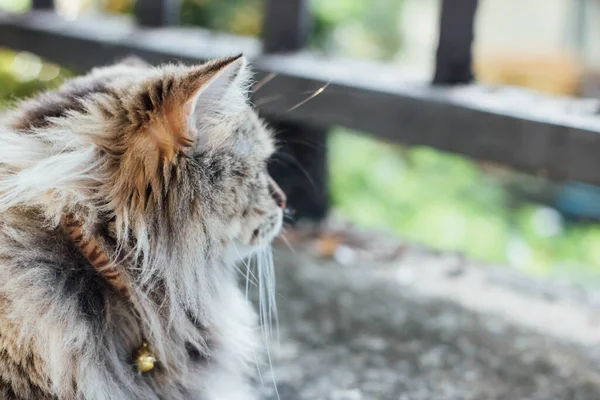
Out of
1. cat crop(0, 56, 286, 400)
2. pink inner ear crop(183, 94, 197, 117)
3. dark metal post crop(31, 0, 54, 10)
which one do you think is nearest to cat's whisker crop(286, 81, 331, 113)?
cat crop(0, 56, 286, 400)

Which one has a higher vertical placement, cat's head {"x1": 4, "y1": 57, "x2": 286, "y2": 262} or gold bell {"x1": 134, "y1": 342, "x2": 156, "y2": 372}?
cat's head {"x1": 4, "y1": 57, "x2": 286, "y2": 262}

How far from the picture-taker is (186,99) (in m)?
1.18

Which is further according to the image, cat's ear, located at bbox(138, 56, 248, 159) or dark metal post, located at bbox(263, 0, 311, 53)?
dark metal post, located at bbox(263, 0, 311, 53)

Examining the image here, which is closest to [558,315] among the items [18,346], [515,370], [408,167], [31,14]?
[515,370]

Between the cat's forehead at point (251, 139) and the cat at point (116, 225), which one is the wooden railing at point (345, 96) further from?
→ the cat at point (116, 225)

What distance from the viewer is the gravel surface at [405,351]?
5.76ft

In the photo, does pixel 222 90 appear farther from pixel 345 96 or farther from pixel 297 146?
pixel 297 146

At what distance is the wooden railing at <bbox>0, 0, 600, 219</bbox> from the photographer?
177 centimetres

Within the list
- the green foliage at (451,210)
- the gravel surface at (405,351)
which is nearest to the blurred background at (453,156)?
the green foliage at (451,210)

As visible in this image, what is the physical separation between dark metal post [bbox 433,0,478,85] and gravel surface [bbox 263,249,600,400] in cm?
71

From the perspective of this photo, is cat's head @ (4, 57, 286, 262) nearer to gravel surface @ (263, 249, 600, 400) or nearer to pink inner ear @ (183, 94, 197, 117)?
pink inner ear @ (183, 94, 197, 117)

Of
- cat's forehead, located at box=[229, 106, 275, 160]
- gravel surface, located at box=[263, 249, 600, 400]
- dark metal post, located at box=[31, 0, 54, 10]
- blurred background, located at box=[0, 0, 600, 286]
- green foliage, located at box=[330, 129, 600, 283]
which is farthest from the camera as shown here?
green foliage, located at box=[330, 129, 600, 283]

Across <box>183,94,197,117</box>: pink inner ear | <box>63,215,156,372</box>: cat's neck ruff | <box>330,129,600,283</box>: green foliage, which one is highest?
<box>183,94,197,117</box>: pink inner ear

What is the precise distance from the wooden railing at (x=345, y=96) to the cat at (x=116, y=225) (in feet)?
2.29
